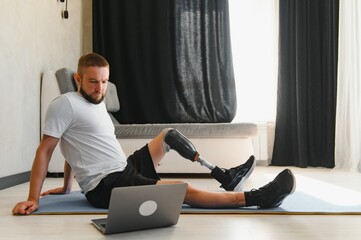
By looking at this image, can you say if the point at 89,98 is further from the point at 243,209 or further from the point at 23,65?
the point at 23,65

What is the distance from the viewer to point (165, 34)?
16.0ft

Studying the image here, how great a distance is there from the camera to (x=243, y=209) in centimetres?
210

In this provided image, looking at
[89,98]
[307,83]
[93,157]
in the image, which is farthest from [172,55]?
[93,157]

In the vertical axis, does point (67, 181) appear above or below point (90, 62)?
below

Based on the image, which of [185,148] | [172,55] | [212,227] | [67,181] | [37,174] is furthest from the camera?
[172,55]

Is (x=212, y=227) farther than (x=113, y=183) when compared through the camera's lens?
No

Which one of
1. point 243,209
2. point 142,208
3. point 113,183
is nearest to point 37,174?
point 113,183

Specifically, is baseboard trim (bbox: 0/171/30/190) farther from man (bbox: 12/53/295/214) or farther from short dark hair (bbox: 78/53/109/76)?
short dark hair (bbox: 78/53/109/76)

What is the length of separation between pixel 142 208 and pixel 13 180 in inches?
68.5

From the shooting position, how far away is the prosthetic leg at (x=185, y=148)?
2.27 meters

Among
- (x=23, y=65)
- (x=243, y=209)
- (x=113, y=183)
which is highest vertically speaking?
(x=23, y=65)

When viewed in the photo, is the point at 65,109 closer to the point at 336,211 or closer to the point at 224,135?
the point at 336,211

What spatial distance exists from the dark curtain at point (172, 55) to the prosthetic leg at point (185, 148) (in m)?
2.55

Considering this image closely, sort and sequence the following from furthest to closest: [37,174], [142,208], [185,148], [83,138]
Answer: [185,148] < [83,138] < [37,174] < [142,208]
